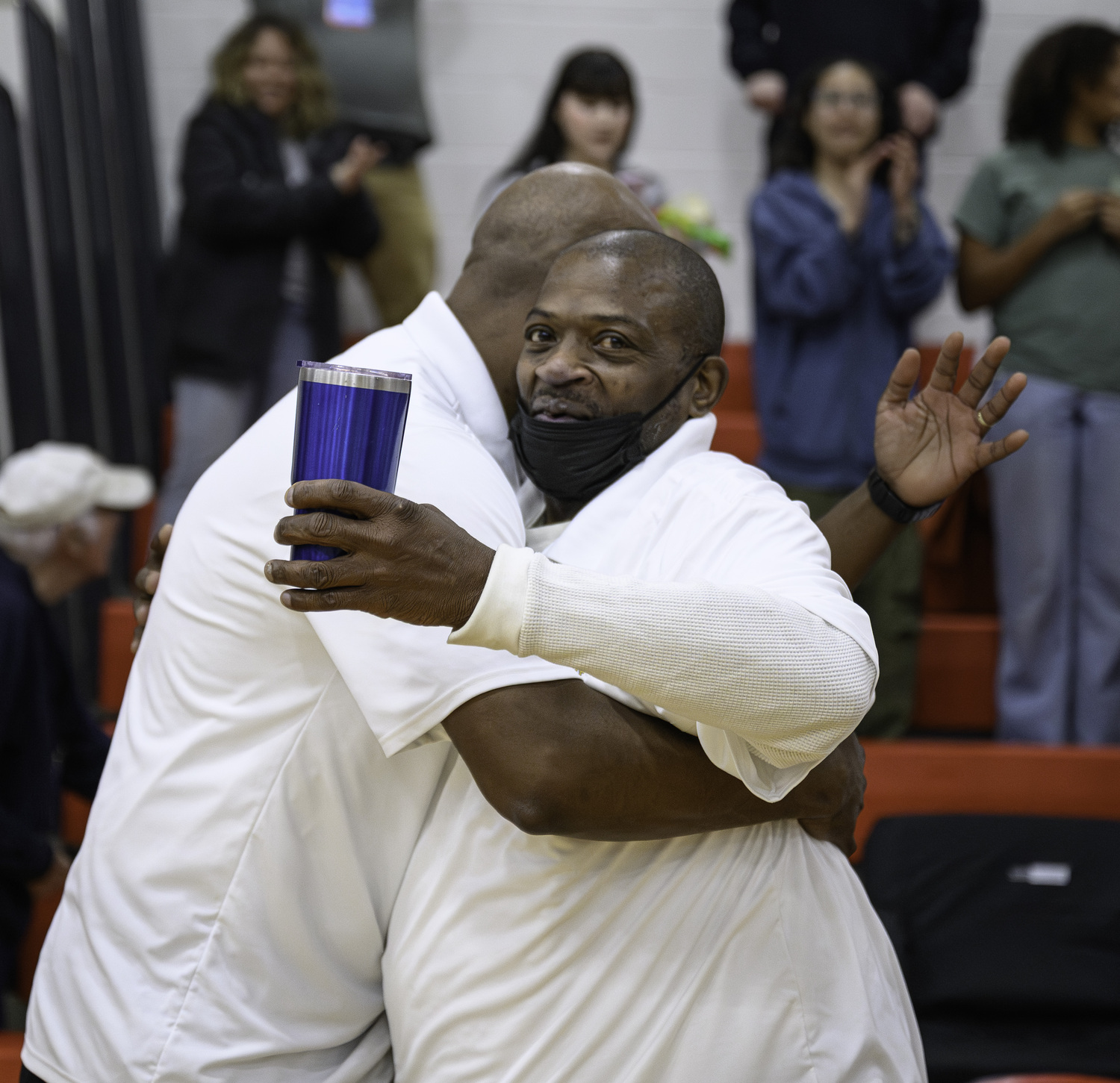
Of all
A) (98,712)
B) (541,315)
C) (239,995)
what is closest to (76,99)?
(98,712)

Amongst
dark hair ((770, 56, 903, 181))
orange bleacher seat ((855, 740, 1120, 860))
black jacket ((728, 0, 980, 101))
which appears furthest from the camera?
black jacket ((728, 0, 980, 101))

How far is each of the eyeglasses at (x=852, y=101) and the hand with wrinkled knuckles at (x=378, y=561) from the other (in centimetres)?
252

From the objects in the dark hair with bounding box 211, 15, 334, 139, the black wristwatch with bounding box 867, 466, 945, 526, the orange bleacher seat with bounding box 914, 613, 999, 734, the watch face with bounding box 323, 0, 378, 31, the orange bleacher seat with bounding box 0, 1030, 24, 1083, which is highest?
the watch face with bounding box 323, 0, 378, 31

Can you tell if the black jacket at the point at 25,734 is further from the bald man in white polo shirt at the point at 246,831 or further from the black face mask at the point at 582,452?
the black face mask at the point at 582,452

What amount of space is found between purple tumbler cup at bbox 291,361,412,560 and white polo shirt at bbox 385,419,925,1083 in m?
0.31

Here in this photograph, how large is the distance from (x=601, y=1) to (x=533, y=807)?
438 cm

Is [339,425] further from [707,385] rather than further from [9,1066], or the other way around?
[9,1066]

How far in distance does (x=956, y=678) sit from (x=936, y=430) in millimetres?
1944

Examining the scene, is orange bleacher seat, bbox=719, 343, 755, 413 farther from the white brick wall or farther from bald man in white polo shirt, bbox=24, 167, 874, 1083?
bald man in white polo shirt, bbox=24, 167, 874, 1083

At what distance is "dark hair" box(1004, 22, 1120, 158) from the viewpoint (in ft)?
10.3

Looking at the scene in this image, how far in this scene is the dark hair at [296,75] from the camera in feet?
12.1

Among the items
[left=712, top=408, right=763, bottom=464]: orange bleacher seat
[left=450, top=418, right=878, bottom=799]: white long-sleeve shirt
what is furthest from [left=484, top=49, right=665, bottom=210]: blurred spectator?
[left=450, top=418, right=878, bottom=799]: white long-sleeve shirt

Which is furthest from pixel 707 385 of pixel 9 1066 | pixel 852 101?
pixel 852 101

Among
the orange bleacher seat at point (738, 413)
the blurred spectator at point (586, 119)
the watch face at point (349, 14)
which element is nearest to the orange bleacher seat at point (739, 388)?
the orange bleacher seat at point (738, 413)
